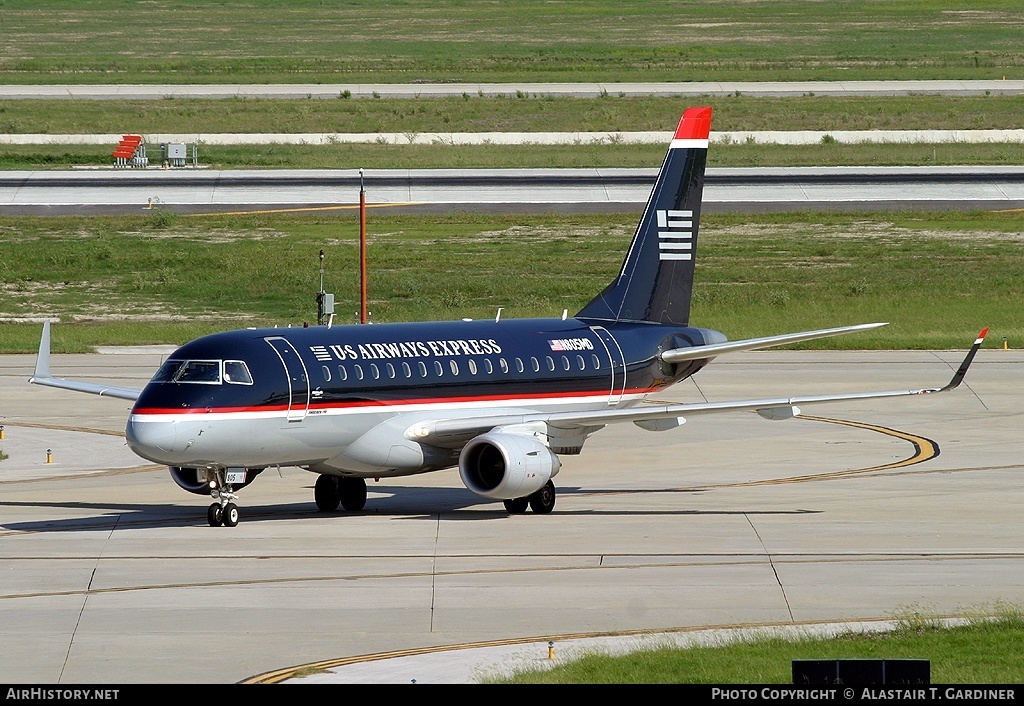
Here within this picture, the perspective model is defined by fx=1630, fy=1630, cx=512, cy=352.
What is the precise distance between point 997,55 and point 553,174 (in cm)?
8040

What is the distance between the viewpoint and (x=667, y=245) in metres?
42.3

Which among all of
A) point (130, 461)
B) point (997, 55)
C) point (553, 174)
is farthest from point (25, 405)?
point (997, 55)

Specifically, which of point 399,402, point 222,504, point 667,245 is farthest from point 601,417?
point 667,245

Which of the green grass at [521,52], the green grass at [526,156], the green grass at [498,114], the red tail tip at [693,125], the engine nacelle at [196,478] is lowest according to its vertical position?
the engine nacelle at [196,478]

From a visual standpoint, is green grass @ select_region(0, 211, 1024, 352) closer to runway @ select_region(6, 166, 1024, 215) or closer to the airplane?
runway @ select_region(6, 166, 1024, 215)

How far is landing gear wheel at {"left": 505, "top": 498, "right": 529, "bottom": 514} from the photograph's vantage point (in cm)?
3516

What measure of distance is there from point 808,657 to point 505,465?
13469 mm

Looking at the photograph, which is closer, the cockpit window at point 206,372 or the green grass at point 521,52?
the cockpit window at point 206,372

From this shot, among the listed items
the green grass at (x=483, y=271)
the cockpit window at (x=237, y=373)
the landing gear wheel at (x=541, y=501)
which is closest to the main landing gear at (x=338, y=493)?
the landing gear wheel at (x=541, y=501)

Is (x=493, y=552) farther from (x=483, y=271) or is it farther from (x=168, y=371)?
(x=483, y=271)

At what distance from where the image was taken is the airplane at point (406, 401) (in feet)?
105

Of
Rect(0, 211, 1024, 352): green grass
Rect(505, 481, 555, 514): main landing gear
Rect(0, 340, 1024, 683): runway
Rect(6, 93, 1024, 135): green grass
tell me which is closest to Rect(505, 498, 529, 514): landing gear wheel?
Rect(505, 481, 555, 514): main landing gear

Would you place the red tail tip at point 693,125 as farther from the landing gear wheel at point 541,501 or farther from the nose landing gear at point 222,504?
the nose landing gear at point 222,504

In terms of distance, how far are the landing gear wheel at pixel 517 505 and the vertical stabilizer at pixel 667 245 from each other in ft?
25.1
